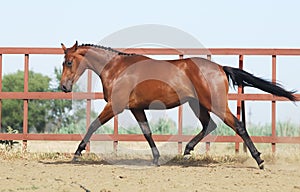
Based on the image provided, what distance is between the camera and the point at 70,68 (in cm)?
838

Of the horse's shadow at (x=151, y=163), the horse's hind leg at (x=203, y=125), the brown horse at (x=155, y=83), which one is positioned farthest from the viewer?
the horse's hind leg at (x=203, y=125)

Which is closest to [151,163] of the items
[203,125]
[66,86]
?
[203,125]

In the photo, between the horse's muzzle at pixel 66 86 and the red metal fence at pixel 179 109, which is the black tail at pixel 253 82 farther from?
the horse's muzzle at pixel 66 86

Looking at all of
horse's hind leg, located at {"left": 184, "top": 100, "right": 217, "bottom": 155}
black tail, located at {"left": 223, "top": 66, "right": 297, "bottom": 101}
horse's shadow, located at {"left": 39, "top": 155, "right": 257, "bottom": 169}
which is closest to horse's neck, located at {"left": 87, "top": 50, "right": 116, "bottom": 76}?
horse's shadow, located at {"left": 39, "top": 155, "right": 257, "bottom": 169}

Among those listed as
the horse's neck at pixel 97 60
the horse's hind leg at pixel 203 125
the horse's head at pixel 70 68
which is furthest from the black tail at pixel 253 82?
the horse's head at pixel 70 68

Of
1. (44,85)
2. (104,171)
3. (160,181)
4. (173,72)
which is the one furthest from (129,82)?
(44,85)

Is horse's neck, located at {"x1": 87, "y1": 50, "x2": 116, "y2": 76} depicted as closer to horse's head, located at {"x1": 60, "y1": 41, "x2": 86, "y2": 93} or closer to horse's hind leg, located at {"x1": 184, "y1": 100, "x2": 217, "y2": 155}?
horse's head, located at {"x1": 60, "y1": 41, "x2": 86, "y2": 93}

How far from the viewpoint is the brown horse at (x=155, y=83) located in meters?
8.05

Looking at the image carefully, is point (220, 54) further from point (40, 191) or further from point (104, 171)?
point (40, 191)

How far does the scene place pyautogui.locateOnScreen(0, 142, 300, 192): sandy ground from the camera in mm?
6227

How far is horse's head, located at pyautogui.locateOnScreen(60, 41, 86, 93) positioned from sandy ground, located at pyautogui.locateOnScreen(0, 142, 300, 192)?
46.2 inches

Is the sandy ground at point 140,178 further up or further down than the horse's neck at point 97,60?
further down

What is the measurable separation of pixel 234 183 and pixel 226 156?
264 cm

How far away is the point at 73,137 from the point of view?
9.66 metres
